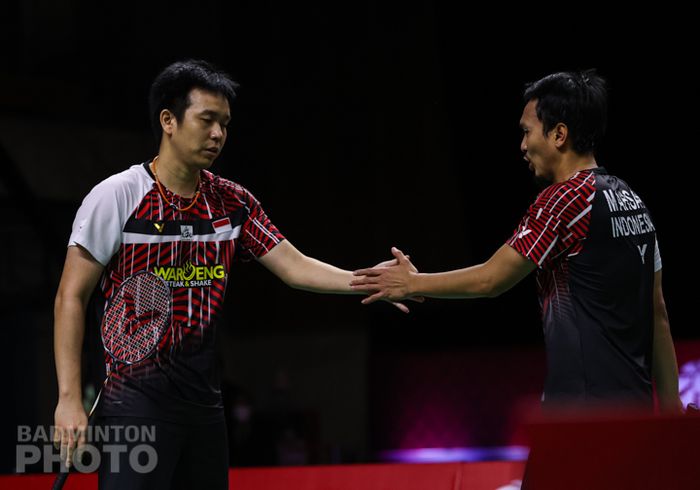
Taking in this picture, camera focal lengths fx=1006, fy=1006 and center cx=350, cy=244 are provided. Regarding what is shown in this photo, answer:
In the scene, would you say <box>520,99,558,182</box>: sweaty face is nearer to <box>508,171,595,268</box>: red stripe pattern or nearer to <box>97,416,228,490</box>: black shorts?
<box>508,171,595,268</box>: red stripe pattern

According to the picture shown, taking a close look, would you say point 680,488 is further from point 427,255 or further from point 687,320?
point 427,255

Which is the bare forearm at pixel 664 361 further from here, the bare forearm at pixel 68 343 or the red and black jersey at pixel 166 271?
the bare forearm at pixel 68 343

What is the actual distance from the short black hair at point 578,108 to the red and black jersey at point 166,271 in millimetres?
985

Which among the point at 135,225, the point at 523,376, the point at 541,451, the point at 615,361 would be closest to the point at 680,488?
the point at 541,451

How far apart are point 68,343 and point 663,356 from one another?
1618 mm

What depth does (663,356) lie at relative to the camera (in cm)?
281

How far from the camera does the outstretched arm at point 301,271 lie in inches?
123

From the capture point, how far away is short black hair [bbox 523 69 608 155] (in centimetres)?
272

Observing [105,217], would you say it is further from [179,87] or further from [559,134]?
[559,134]

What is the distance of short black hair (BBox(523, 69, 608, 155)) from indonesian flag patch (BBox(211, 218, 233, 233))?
933mm

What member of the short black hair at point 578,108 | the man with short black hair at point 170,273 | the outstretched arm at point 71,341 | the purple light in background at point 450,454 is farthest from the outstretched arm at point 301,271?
the purple light in background at point 450,454

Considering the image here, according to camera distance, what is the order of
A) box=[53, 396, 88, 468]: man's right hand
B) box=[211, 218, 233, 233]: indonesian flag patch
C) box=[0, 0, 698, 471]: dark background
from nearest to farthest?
box=[53, 396, 88, 468]: man's right hand < box=[211, 218, 233, 233]: indonesian flag patch < box=[0, 0, 698, 471]: dark background

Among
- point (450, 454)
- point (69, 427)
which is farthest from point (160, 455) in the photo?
point (450, 454)

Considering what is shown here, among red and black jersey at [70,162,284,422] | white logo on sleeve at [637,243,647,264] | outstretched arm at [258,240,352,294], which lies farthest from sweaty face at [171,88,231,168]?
white logo on sleeve at [637,243,647,264]
